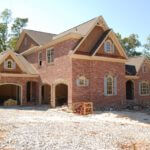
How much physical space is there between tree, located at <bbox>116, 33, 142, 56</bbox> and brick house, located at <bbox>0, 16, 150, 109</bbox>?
2918 cm

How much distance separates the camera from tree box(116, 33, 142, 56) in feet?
185

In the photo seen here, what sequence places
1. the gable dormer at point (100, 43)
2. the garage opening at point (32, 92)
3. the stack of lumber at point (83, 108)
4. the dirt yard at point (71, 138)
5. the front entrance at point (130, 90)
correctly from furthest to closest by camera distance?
the front entrance at point (130, 90), the garage opening at point (32, 92), the gable dormer at point (100, 43), the stack of lumber at point (83, 108), the dirt yard at point (71, 138)

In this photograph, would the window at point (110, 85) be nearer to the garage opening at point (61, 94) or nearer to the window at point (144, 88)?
the garage opening at point (61, 94)

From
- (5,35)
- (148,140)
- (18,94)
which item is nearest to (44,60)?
(18,94)

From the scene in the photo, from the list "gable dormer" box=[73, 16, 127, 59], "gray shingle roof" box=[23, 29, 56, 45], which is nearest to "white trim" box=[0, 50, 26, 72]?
"gray shingle roof" box=[23, 29, 56, 45]

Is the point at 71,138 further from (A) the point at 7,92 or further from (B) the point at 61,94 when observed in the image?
(A) the point at 7,92

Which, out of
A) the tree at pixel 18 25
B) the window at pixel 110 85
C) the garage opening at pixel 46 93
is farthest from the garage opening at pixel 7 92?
the tree at pixel 18 25

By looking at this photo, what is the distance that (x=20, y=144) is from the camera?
8648mm

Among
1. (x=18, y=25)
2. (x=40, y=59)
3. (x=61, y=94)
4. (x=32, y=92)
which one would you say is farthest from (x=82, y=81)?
(x=18, y=25)

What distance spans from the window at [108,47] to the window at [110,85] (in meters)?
2.53

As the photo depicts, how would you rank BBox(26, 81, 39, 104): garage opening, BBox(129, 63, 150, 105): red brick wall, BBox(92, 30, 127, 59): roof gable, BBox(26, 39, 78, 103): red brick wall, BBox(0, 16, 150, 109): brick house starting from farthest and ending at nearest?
BBox(129, 63, 150, 105): red brick wall → BBox(26, 81, 39, 104): garage opening → BBox(92, 30, 127, 59): roof gable → BBox(0, 16, 150, 109): brick house → BBox(26, 39, 78, 103): red brick wall

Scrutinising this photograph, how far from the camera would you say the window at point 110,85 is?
2289cm

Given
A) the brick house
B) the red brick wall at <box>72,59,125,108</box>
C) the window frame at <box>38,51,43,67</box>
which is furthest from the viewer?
the window frame at <box>38,51,43,67</box>

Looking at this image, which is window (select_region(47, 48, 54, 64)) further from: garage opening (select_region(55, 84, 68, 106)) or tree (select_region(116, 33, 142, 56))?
tree (select_region(116, 33, 142, 56))
